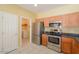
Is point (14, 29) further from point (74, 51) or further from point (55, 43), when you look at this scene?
point (74, 51)

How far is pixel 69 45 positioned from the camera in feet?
11.2

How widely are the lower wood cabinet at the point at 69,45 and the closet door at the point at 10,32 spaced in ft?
7.17

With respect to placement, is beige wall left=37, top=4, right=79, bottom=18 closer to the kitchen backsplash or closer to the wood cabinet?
the kitchen backsplash

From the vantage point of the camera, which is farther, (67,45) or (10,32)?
(10,32)

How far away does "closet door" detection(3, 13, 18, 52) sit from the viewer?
350cm

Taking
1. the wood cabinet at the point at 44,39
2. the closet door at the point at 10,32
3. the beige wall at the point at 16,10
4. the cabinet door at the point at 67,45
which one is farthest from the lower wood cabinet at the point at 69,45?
the beige wall at the point at 16,10

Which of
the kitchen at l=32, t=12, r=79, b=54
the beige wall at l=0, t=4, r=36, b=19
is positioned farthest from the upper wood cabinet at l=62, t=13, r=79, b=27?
the beige wall at l=0, t=4, r=36, b=19

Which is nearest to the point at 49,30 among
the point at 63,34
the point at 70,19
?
the point at 63,34

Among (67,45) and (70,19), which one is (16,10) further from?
(67,45)

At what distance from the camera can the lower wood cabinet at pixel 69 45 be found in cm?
320

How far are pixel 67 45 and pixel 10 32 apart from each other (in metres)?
2.44

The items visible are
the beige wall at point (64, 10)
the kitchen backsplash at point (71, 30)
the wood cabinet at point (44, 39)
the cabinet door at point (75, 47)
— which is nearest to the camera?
the cabinet door at point (75, 47)

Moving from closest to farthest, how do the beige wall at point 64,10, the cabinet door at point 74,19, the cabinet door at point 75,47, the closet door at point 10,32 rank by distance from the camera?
the cabinet door at point 75,47
the cabinet door at point 74,19
the closet door at point 10,32
the beige wall at point 64,10

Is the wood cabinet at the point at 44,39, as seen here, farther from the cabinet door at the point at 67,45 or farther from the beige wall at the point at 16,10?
the beige wall at the point at 16,10
